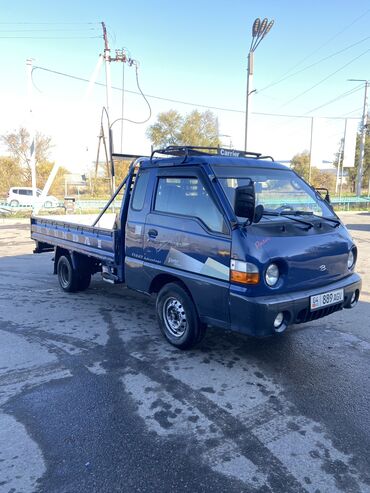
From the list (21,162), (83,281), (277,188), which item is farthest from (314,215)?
(21,162)

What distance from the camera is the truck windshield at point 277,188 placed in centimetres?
409

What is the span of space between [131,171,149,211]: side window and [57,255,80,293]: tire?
2.29 m

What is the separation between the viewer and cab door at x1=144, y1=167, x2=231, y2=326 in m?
3.65

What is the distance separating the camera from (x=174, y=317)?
4332 mm

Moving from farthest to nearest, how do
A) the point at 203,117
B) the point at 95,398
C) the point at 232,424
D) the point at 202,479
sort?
the point at 203,117 < the point at 95,398 < the point at 232,424 < the point at 202,479

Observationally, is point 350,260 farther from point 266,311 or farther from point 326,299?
point 266,311

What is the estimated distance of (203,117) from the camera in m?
52.6

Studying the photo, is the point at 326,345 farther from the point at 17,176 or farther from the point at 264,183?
the point at 17,176

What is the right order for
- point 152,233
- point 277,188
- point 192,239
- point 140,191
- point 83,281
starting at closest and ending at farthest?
point 192,239 < point 152,233 < point 277,188 < point 140,191 < point 83,281

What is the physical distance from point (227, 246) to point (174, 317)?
1.23m

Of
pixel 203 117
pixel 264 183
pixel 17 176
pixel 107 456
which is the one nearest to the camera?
pixel 107 456

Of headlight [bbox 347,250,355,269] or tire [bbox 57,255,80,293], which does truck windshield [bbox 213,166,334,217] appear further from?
tire [bbox 57,255,80,293]

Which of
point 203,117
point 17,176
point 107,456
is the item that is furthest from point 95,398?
point 203,117

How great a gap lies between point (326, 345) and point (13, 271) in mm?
6974
